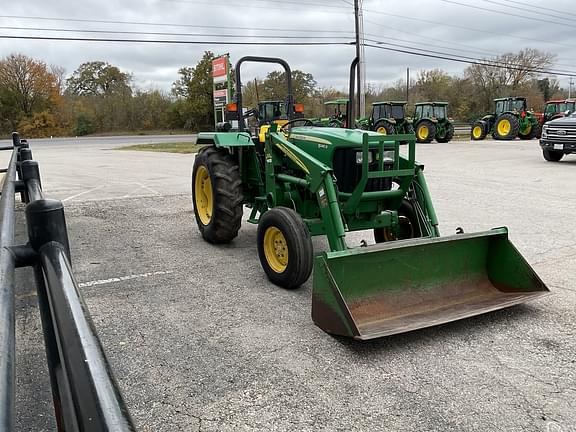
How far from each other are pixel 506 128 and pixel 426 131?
414cm

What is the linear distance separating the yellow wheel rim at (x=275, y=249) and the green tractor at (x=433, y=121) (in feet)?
72.8

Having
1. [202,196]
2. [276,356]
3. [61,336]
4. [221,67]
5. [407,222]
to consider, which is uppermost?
[221,67]

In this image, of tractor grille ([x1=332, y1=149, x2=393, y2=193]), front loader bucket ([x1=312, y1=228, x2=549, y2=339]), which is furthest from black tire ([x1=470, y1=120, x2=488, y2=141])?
front loader bucket ([x1=312, y1=228, x2=549, y2=339])

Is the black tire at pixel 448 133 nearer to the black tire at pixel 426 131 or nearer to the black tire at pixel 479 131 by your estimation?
the black tire at pixel 426 131

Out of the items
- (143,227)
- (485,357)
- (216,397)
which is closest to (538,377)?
(485,357)

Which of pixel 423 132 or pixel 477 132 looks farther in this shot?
pixel 477 132

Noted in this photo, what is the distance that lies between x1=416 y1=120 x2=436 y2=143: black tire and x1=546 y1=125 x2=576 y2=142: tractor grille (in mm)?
10529

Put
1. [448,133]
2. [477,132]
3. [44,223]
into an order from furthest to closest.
Result: [477,132] → [448,133] → [44,223]

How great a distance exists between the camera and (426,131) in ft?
83.3

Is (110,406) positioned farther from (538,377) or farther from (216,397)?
(538,377)

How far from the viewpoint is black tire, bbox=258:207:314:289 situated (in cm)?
424

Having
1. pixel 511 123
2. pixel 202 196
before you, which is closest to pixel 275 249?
pixel 202 196

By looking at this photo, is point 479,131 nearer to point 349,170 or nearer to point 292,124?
point 292,124

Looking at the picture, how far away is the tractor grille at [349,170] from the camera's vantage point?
4.75 m
